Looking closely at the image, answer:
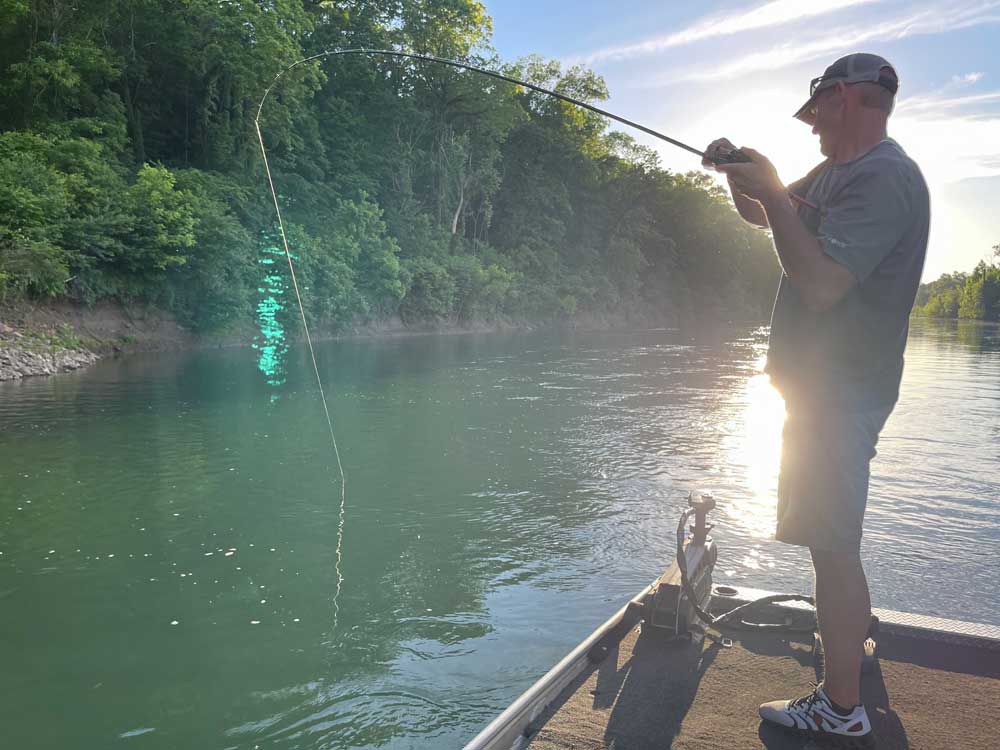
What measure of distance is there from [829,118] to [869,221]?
46 centimetres

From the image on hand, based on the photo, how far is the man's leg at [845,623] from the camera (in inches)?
98.3

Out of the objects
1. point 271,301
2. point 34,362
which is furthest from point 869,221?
point 271,301

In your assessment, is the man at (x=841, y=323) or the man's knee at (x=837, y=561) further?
the man's knee at (x=837, y=561)

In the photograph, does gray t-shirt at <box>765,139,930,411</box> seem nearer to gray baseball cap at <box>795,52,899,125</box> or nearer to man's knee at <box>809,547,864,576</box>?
gray baseball cap at <box>795,52,899,125</box>

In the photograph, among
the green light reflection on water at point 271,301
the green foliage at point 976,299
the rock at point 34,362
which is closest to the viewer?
the rock at point 34,362

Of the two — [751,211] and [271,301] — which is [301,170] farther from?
[751,211]

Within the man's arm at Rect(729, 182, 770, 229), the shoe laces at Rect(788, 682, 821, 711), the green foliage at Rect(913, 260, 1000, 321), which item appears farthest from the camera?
the green foliage at Rect(913, 260, 1000, 321)

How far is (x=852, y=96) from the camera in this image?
2.50 meters

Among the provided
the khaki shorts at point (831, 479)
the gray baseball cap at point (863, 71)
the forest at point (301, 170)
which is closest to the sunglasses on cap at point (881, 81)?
the gray baseball cap at point (863, 71)

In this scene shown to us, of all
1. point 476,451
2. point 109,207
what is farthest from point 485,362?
point 476,451

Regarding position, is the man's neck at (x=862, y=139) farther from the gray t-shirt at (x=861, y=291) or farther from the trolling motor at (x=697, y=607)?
the trolling motor at (x=697, y=607)

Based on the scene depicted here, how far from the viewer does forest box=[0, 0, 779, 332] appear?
21844mm

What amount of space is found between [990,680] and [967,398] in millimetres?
13217

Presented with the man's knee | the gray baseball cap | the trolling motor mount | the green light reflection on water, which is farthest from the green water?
the green light reflection on water
